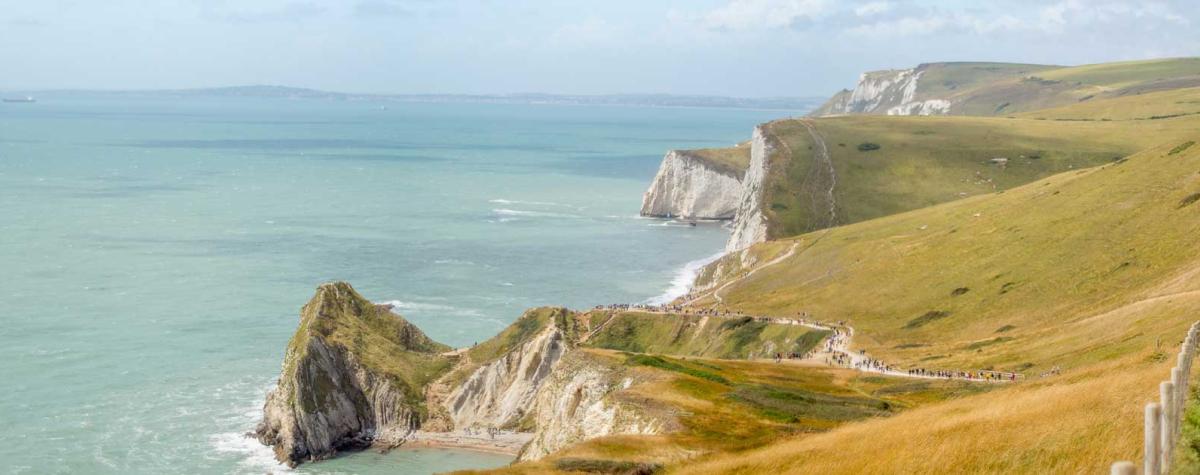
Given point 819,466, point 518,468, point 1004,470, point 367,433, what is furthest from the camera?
point 367,433

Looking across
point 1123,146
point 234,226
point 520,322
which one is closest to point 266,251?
Answer: point 234,226

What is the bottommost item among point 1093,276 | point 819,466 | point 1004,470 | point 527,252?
point 527,252

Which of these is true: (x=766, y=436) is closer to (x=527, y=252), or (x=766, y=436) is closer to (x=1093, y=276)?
(x=1093, y=276)

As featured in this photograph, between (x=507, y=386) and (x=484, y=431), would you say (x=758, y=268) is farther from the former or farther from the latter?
(x=484, y=431)

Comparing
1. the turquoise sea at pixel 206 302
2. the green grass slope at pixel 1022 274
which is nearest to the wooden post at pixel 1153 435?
the green grass slope at pixel 1022 274

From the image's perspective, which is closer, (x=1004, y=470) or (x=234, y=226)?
(x=1004, y=470)

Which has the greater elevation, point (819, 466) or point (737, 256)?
point (819, 466)

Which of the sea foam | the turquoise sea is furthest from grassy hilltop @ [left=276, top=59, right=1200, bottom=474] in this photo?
the turquoise sea

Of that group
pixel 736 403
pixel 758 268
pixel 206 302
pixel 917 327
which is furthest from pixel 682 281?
pixel 736 403
